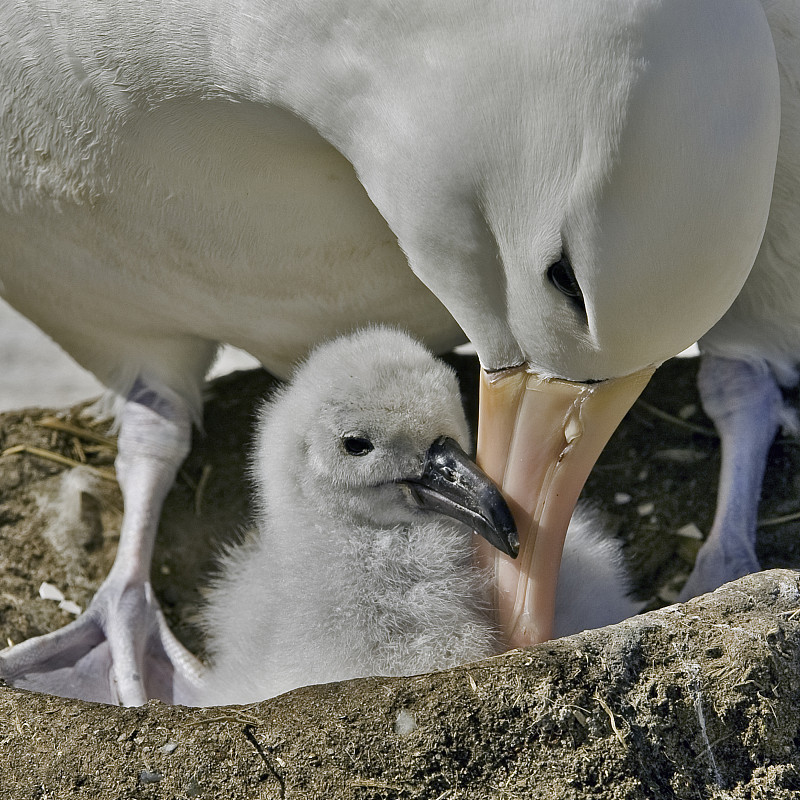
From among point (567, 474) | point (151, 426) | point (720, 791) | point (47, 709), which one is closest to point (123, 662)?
point (151, 426)

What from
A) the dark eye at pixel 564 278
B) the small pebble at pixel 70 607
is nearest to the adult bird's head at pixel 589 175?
the dark eye at pixel 564 278

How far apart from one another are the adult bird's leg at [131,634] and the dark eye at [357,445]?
91 centimetres

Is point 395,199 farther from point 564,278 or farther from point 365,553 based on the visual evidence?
point 365,553

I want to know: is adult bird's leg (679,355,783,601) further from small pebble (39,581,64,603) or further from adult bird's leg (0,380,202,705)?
small pebble (39,581,64,603)

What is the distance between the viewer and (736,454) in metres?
3.06

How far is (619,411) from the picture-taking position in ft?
7.54

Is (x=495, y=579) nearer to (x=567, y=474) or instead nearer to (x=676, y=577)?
(x=567, y=474)

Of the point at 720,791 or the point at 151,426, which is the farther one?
the point at 151,426

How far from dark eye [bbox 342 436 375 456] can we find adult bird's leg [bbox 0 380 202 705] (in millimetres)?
911

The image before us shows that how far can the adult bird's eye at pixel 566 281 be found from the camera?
1.99 metres

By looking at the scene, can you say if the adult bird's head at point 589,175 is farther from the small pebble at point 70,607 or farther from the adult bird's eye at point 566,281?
the small pebble at point 70,607

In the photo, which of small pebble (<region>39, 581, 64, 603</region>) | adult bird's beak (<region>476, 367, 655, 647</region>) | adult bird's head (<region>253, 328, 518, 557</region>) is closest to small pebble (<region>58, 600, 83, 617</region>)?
small pebble (<region>39, 581, 64, 603</region>)

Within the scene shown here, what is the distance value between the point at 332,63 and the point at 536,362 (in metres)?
0.63

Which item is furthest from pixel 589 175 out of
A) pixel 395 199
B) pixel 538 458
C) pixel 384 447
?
pixel 384 447
